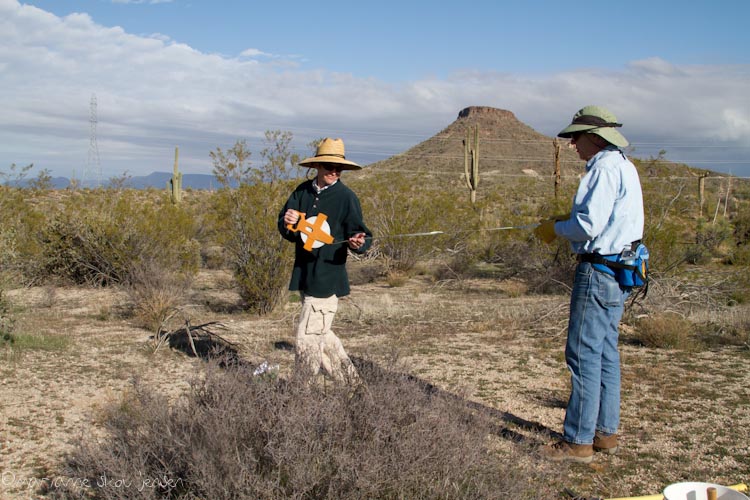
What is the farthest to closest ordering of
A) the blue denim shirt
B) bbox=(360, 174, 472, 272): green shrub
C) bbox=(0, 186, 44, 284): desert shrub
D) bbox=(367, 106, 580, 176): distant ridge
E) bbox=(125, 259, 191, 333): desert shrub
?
bbox=(367, 106, 580, 176): distant ridge, bbox=(360, 174, 472, 272): green shrub, bbox=(0, 186, 44, 284): desert shrub, bbox=(125, 259, 191, 333): desert shrub, the blue denim shirt

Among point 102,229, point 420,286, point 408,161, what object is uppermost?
point 408,161

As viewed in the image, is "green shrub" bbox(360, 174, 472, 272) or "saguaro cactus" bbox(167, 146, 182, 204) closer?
"green shrub" bbox(360, 174, 472, 272)

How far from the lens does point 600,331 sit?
154 inches

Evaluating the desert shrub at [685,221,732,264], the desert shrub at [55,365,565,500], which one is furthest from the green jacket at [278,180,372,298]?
the desert shrub at [685,221,732,264]

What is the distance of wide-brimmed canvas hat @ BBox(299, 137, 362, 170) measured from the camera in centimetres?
474

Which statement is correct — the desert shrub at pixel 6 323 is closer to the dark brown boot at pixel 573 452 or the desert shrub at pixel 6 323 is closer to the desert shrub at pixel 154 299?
the desert shrub at pixel 154 299

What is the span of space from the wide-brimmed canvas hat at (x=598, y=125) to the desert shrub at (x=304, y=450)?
1.83m

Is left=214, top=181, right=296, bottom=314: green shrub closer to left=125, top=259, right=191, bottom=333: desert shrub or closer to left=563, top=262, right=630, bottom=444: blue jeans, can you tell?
left=125, top=259, right=191, bottom=333: desert shrub

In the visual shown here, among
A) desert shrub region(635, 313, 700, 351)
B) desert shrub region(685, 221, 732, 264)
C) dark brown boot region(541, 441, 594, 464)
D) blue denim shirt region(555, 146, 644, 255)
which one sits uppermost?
blue denim shirt region(555, 146, 644, 255)

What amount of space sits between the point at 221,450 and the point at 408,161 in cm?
5948

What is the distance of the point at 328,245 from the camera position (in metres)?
4.77

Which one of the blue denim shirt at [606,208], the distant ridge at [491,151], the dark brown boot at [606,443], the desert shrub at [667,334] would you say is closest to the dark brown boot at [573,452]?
the dark brown boot at [606,443]

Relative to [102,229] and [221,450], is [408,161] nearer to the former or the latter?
[102,229]

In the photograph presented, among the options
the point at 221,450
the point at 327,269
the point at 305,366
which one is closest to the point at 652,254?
the point at 327,269
